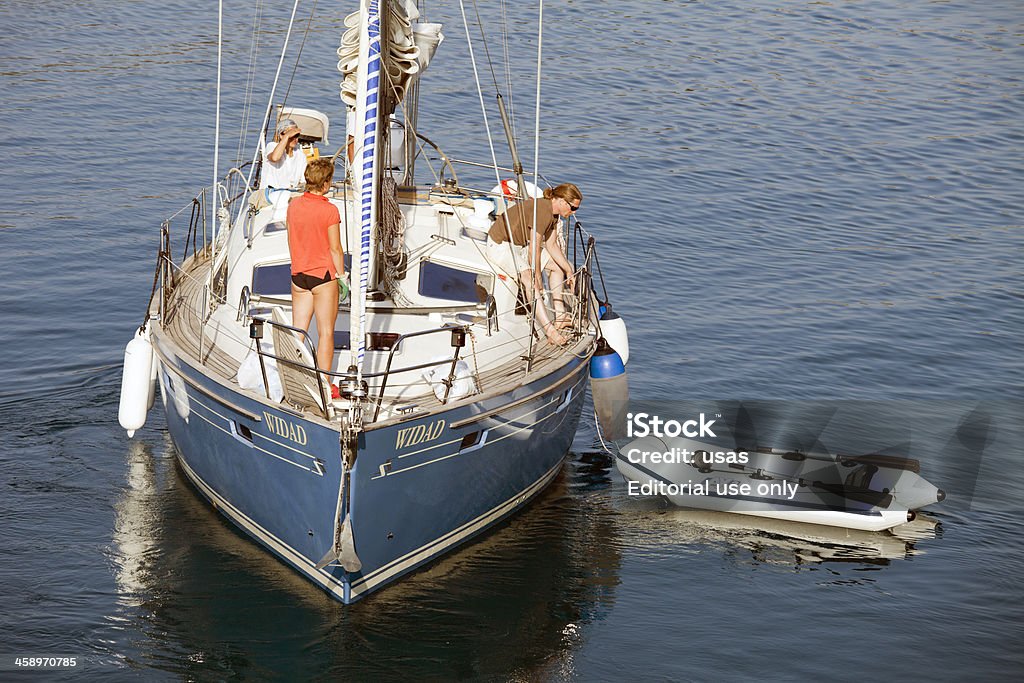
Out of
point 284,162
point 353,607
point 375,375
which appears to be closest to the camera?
point 375,375

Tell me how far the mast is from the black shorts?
54cm

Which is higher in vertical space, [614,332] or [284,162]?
[284,162]

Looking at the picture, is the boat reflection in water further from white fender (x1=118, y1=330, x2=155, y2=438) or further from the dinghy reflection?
white fender (x1=118, y1=330, x2=155, y2=438)

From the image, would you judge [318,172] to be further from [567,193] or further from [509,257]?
[509,257]

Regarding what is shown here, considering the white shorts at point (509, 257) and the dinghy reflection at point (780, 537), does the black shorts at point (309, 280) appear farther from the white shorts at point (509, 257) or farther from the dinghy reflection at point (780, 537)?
the dinghy reflection at point (780, 537)

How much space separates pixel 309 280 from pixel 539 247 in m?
2.74

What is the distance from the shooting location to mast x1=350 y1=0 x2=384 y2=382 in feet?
31.2

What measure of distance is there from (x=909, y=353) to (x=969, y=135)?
37.7ft

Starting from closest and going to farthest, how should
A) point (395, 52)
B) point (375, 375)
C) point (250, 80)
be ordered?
point (375, 375) < point (395, 52) < point (250, 80)

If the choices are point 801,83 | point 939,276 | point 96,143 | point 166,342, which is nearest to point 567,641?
point 166,342

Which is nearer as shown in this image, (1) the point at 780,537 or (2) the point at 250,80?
(1) the point at 780,537

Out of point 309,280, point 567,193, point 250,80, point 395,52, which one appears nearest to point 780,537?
point 567,193

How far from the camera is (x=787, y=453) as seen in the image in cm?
1338

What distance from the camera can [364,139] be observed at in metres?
9.81
